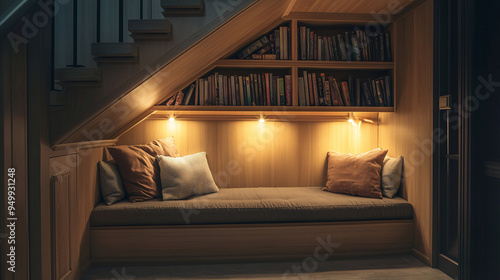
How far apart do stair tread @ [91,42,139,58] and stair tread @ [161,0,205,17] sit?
30cm

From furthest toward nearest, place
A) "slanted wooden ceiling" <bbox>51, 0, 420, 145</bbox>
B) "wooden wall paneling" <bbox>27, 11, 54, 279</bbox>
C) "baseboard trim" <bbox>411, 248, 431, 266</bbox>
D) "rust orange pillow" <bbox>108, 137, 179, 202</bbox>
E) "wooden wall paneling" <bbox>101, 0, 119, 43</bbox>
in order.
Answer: "wooden wall paneling" <bbox>101, 0, 119, 43</bbox> < "rust orange pillow" <bbox>108, 137, 179, 202</bbox> < "baseboard trim" <bbox>411, 248, 431, 266</bbox> < "slanted wooden ceiling" <bbox>51, 0, 420, 145</bbox> < "wooden wall paneling" <bbox>27, 11, 54, 279</bbox>

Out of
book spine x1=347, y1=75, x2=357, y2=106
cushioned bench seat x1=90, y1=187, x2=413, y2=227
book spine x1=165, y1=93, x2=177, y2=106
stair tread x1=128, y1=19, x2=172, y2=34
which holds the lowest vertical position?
cushioned bench seat x1=90, y1=187, x2=413, y2=227

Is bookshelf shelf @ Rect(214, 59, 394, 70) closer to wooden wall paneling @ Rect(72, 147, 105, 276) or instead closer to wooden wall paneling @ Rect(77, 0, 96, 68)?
wooden wall paneling @ Rect(77, 0, 96, 68)

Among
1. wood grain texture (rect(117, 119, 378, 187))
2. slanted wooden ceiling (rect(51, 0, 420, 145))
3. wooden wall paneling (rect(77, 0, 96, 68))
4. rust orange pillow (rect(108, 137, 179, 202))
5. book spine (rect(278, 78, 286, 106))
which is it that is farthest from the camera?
wood grain texture (rect(117, 119, 378, 187))

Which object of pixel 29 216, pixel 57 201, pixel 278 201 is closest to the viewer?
pixel 29 216

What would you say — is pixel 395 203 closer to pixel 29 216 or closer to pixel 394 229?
pixel 394 229

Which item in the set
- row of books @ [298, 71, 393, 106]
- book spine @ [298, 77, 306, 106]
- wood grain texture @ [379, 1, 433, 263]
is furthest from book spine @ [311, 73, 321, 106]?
wood grain texture @ [379, 1, 433, 263]

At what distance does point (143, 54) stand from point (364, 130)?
234 cm

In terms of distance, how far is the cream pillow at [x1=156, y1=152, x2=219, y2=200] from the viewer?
2828mm

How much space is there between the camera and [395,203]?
2855mm
